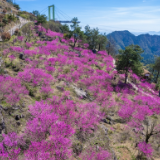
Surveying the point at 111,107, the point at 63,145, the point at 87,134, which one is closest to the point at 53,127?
the point at 63,145

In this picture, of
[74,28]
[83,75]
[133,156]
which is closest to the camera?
[133,156]

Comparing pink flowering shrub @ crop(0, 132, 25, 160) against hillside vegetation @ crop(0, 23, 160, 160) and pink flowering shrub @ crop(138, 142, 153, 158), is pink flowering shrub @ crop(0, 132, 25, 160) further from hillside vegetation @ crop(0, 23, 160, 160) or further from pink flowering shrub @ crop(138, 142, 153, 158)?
pink flowering shrub @ crop(138, 142, 153, 158)

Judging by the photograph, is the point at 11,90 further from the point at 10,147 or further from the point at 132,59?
the point at 132,59

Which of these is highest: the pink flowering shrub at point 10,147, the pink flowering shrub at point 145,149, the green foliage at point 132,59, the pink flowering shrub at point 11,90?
the green foliage at point 132,59

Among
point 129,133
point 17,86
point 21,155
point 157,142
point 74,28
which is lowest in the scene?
point 157,142

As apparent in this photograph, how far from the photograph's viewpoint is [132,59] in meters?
26.3

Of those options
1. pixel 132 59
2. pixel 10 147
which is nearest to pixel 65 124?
pixel 10 147

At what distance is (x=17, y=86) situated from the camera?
12750mm

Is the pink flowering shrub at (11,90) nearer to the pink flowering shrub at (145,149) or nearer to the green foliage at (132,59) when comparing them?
the pink flowering shrub at (145,149)

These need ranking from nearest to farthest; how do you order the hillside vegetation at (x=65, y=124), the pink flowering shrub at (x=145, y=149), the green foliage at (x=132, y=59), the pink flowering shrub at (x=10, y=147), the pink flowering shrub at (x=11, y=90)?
1. the pink flowering shrub at (x=10, y=147)
2. the hillside vegetation at (x=65, y=124)
3. the pink flowering shrub at (x=145, y=149)
4. the pink flowering shrub at (x=11, y=90)
5. the green foliage at (x=132, y=59)

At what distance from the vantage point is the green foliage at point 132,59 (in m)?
25.9

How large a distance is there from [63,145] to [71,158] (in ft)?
4.73

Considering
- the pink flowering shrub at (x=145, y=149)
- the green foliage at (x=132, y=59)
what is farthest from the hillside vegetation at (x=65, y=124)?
the green foliage at (x=132, y=59)

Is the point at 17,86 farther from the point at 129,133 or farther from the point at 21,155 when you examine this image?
the point at 129,133
